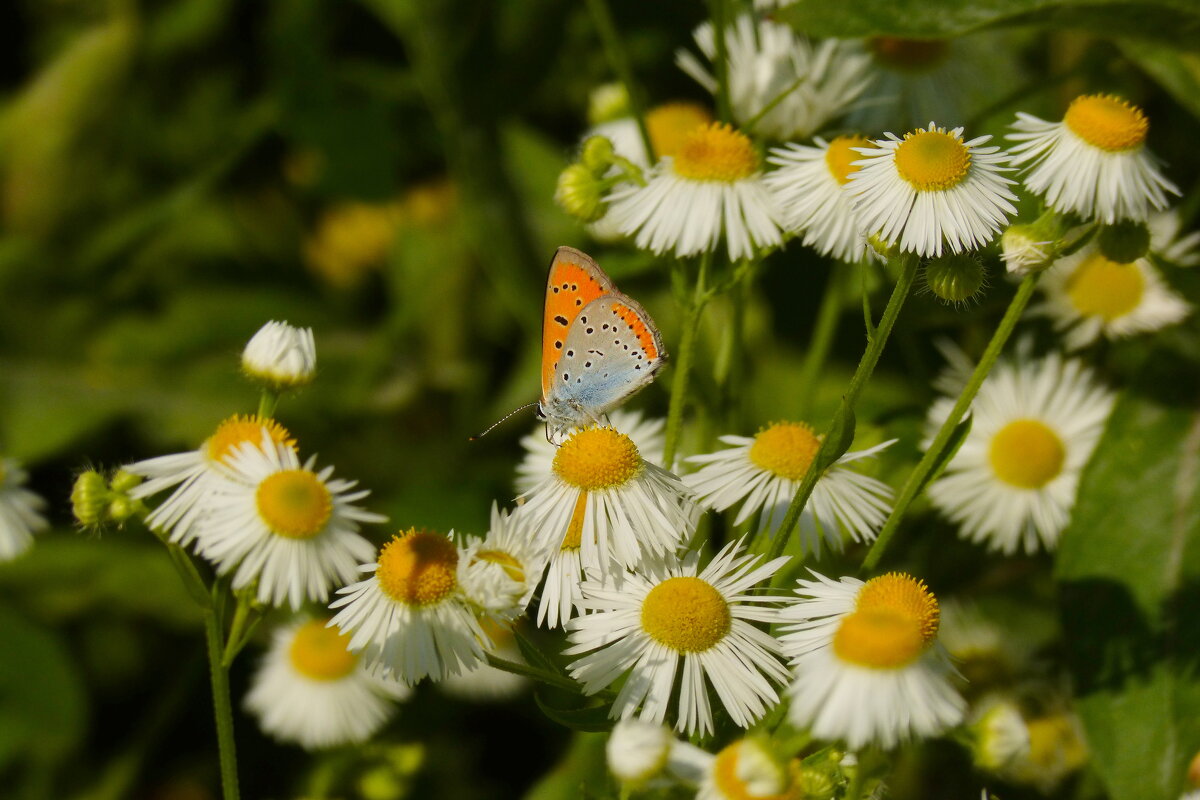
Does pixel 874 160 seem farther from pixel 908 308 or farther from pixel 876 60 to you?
pixel 876 60

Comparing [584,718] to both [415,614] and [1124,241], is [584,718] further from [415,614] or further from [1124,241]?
[1124,241]

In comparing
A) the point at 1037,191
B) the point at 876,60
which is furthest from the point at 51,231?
the point at 1037,191

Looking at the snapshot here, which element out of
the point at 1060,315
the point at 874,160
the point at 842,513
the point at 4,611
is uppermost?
the point at 874,160

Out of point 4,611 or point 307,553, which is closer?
point 307,553

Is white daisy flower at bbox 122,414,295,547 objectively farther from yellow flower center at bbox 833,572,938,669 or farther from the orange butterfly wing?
yellow flower center at bbox 833,572,938,669

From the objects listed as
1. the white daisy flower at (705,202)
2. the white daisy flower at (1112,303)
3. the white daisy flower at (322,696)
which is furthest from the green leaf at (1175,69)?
the white daisy flower at (322,696)

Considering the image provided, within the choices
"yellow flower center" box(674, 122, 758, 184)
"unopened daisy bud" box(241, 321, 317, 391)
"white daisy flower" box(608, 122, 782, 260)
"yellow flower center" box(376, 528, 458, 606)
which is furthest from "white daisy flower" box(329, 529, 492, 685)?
"yellow flower center" box(674, 122, 758, 184)

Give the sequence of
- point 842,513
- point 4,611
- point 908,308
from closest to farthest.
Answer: point 842,513 < point 908,308 < point 4,611
